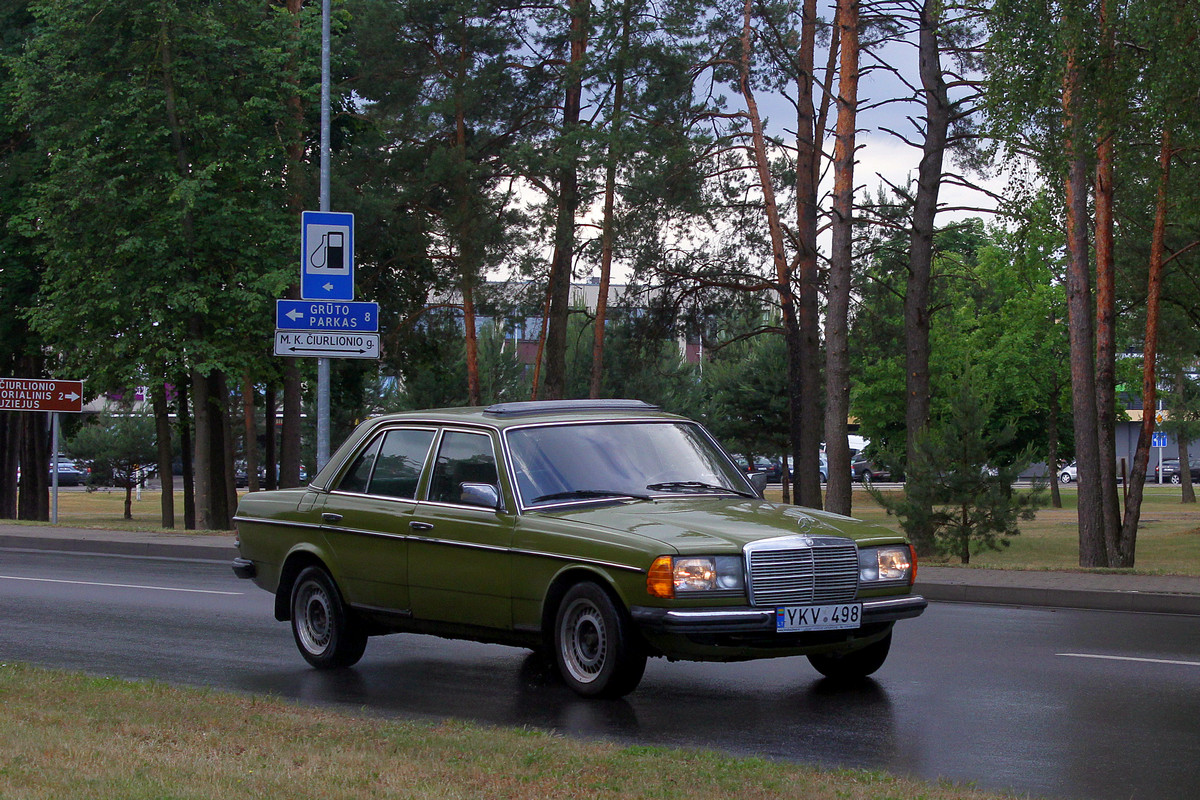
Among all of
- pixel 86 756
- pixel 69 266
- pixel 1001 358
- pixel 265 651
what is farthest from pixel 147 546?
pixel 1001 358

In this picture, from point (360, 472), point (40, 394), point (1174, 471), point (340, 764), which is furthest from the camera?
point (1174, 471)

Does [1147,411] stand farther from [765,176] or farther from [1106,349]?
[765,176]

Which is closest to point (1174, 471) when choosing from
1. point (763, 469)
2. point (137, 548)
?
point (763, 469)

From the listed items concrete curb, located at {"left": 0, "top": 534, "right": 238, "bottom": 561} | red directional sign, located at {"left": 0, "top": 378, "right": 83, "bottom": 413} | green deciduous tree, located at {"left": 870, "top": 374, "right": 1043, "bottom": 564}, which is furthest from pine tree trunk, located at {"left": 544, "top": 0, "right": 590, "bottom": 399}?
concrete curb, located at {"left": 0, "top": 534, "right": 238, "bottom": 561}

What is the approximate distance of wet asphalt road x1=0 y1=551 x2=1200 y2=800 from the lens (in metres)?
6.77

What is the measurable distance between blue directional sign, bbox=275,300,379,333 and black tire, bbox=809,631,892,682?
9766 mm

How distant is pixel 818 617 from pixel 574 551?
4.78ft

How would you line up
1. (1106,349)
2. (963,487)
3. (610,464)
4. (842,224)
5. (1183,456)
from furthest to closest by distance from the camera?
(1183,456)
(842,224)
(963,487)
(1106,349)
(610,464)

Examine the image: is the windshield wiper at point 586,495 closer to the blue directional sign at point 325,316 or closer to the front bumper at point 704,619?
the front bumper at point 704,619

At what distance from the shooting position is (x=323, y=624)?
10.0m

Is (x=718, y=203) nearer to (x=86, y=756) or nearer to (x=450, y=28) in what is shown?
(x=450, y=28)

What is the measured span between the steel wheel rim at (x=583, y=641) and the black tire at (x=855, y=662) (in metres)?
1.82

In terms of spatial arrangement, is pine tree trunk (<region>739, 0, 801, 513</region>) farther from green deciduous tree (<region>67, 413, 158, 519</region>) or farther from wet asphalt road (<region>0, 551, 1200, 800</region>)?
green deciduous tree (<region>67, 413, 158, 519</region>)

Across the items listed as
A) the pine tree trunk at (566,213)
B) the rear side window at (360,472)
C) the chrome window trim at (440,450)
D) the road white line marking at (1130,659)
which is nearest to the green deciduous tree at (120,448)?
the pine tree trunk at (566,213)
